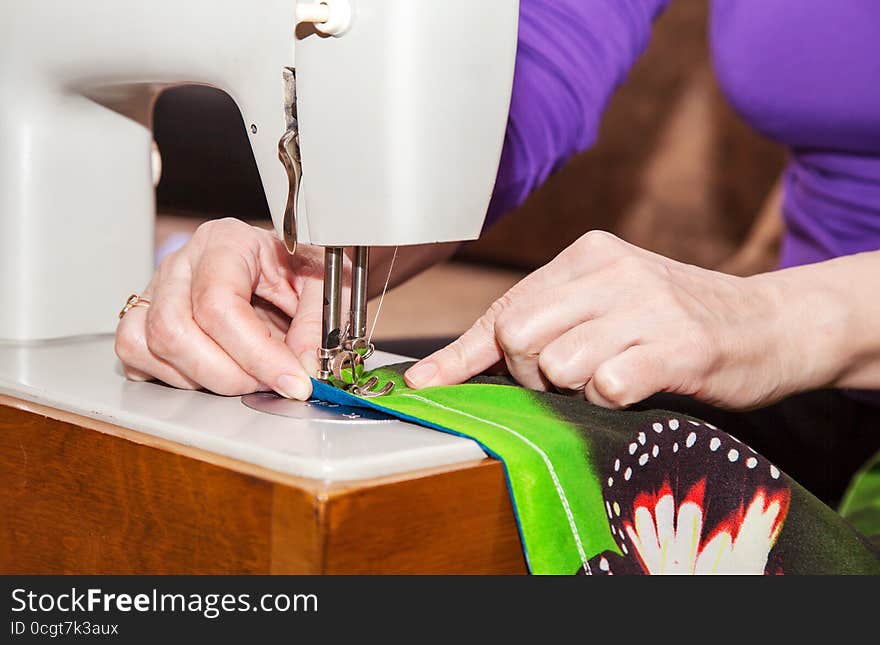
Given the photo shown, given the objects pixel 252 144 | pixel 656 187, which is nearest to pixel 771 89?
pixel 252 144

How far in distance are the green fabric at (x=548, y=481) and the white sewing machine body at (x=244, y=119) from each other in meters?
0.11

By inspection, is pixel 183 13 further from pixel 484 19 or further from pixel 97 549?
pixel 97 549

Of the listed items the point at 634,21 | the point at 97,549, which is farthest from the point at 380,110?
the point at 634,21

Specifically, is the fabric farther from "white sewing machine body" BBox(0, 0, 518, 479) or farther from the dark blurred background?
the dark blurred background

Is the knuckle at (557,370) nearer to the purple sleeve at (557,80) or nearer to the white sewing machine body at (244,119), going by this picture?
the white sewing machine body at (244,119)

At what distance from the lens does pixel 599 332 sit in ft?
2.19

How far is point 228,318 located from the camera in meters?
0.71

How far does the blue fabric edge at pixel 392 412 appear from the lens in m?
0.58

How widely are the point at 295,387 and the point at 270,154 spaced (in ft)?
0.46

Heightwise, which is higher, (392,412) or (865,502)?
(392,412)

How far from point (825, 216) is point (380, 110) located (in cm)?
76

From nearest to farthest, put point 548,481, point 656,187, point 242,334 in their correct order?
point 548,481
point 242,334
point 656,187

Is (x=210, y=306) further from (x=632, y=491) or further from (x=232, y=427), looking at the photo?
(x=632, y=491)

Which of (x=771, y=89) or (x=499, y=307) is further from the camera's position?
(x=771, y=89)
